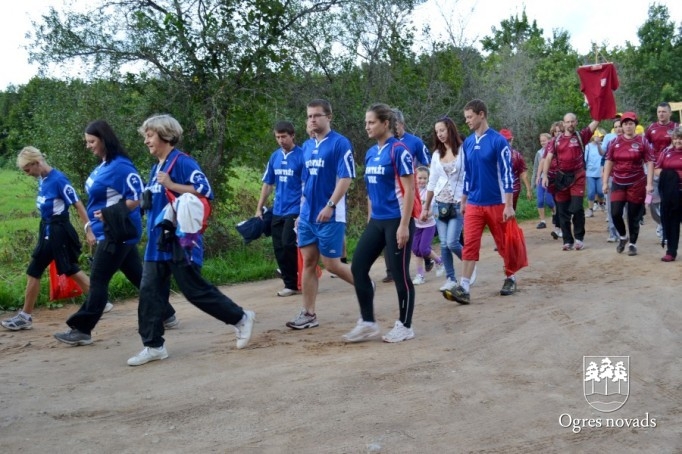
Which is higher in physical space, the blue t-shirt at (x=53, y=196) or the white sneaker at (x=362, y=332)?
the blue t-shirt at (x=53, y=196)

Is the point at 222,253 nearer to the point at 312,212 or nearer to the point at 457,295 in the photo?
the point at 457,295

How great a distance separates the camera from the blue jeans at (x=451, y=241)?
30.3 feet

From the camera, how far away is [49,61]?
11.8 m

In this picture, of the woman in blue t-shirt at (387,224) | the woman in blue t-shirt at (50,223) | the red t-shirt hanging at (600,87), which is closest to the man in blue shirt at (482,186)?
the woman in blue t-shirt at (387,224)

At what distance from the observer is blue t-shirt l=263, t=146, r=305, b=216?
9.19 metres

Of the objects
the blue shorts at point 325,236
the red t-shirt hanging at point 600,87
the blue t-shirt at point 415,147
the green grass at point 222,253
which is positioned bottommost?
the green grass at point 222,253

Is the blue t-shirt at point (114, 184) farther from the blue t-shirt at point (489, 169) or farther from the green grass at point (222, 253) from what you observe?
the blue t-shirt at point (489, 169)

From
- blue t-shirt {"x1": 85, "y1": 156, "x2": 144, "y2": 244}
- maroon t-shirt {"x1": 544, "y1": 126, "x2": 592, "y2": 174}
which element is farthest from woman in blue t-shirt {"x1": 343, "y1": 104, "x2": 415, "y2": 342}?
maroon t-shirt {"x1": 544, "y1": 126, "x2": 592, "y2": 174}

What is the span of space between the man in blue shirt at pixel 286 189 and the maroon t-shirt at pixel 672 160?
5.08 metres

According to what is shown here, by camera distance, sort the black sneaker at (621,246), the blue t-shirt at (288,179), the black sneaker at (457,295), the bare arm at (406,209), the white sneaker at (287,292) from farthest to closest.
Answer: the black sneaker at (621,246), the white sneaker at (287,292), the blue t-shirt at (288,179), the black sneaker at (457,295), the bare arm at (406,209)

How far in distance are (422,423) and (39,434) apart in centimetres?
245

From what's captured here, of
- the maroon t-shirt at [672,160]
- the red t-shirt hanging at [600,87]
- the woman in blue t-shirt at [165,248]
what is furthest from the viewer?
the red t-shirt hanging at [600,87]

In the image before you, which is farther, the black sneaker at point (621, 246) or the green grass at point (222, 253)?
the black sneaker at point (621, 246)

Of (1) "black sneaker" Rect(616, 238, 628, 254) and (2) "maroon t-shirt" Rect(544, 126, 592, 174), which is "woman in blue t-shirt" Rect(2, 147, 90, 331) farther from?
(1) "black sneaker" Rect(616, 238, 628, 254)
